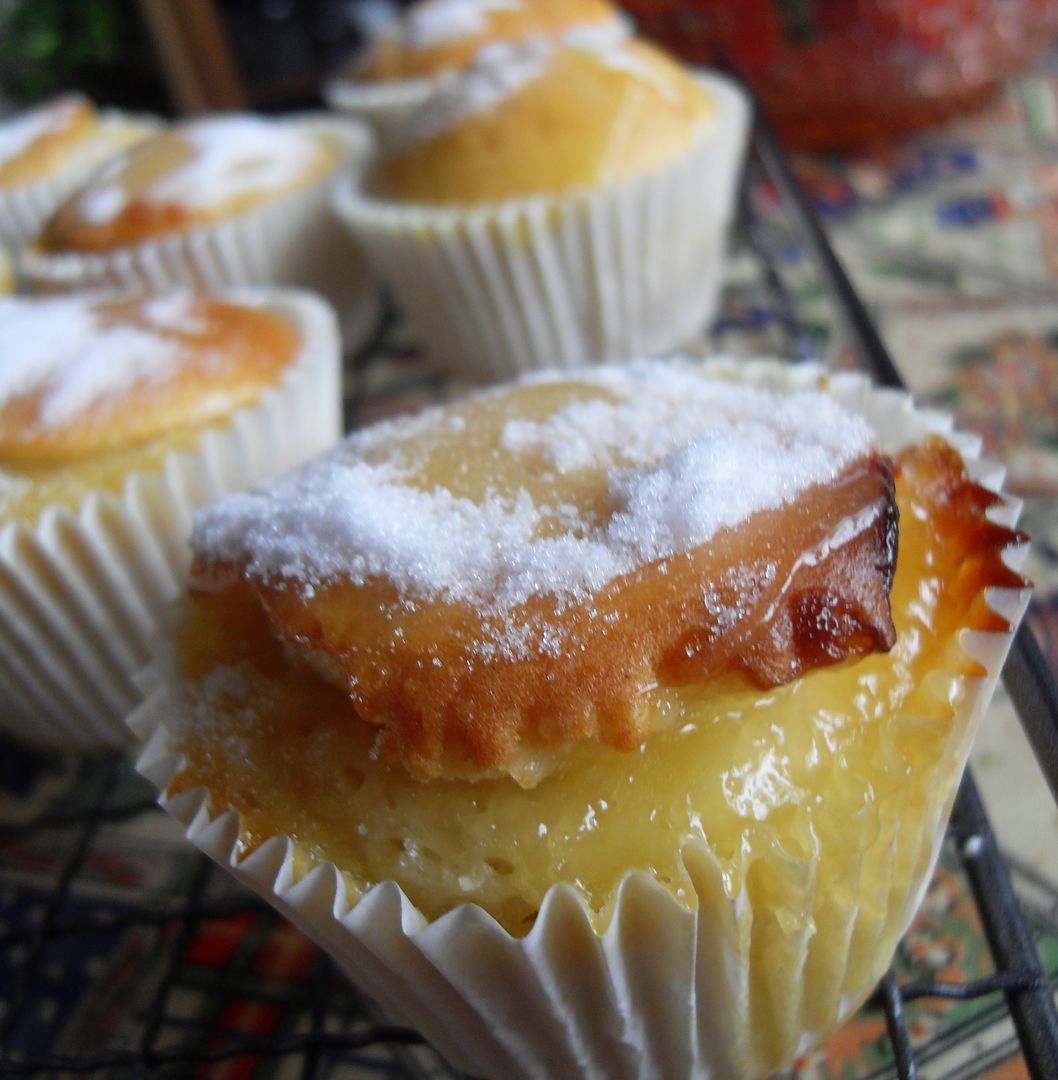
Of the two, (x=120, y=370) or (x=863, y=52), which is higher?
(x=120, y=370)

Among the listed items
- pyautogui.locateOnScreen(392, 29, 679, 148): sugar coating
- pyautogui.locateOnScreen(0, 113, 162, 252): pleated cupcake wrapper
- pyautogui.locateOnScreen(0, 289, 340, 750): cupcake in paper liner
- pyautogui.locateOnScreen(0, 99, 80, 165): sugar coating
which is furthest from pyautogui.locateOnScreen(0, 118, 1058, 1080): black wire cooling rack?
pyautogui.locateOnScreen(0, 99, 80, 165): sugar coating

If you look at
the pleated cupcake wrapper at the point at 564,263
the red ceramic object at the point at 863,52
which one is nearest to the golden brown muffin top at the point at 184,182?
the pleated cupcake wrapper at the point at 564,263

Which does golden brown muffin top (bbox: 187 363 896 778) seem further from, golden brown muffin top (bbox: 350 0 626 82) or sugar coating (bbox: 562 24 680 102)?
golden brown muffin top (bbox: 350 0 626 82)

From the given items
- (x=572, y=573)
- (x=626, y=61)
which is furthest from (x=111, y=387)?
(x=626, y=61)

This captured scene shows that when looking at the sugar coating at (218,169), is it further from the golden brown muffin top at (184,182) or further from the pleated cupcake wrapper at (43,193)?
the pleated cupcake wrapper at (43,193)

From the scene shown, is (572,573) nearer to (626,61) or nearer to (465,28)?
(626,61)

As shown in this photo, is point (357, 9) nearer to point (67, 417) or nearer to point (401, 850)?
point (67, 417)

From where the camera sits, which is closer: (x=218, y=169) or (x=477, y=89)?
(x=477, y=89)

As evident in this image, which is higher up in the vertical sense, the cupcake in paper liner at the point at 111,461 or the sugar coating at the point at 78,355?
Result: the sugar coating at the point at 78,355
